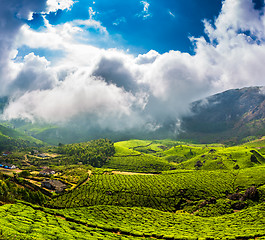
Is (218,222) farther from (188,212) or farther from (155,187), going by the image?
(155,187)

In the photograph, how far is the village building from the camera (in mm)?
111300

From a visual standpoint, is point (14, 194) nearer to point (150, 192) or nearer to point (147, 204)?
point (147, 204)

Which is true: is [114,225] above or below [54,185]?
below

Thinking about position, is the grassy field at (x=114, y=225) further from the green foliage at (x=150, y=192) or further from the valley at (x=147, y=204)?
the green foliage at (x=150, y=192)

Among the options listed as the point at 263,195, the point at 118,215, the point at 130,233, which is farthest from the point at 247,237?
the point at 263,195

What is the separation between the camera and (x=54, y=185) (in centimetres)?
11575

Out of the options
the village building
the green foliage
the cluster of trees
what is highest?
the cluster of trees

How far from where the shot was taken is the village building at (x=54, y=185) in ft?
365

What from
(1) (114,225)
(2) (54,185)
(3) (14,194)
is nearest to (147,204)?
(1) (114,225)

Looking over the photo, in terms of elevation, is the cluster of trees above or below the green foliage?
above

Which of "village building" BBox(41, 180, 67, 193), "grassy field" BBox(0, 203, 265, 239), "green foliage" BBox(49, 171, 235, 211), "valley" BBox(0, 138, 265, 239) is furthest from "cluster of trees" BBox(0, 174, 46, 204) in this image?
"village building" BBox(41, 180, 67, 193)

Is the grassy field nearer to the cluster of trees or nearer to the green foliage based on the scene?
→ the cluster of trees

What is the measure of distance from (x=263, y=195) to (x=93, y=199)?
120 meters

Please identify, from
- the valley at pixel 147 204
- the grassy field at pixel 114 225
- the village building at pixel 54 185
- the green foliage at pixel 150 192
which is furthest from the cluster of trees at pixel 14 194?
the village building at pixel 54 185
